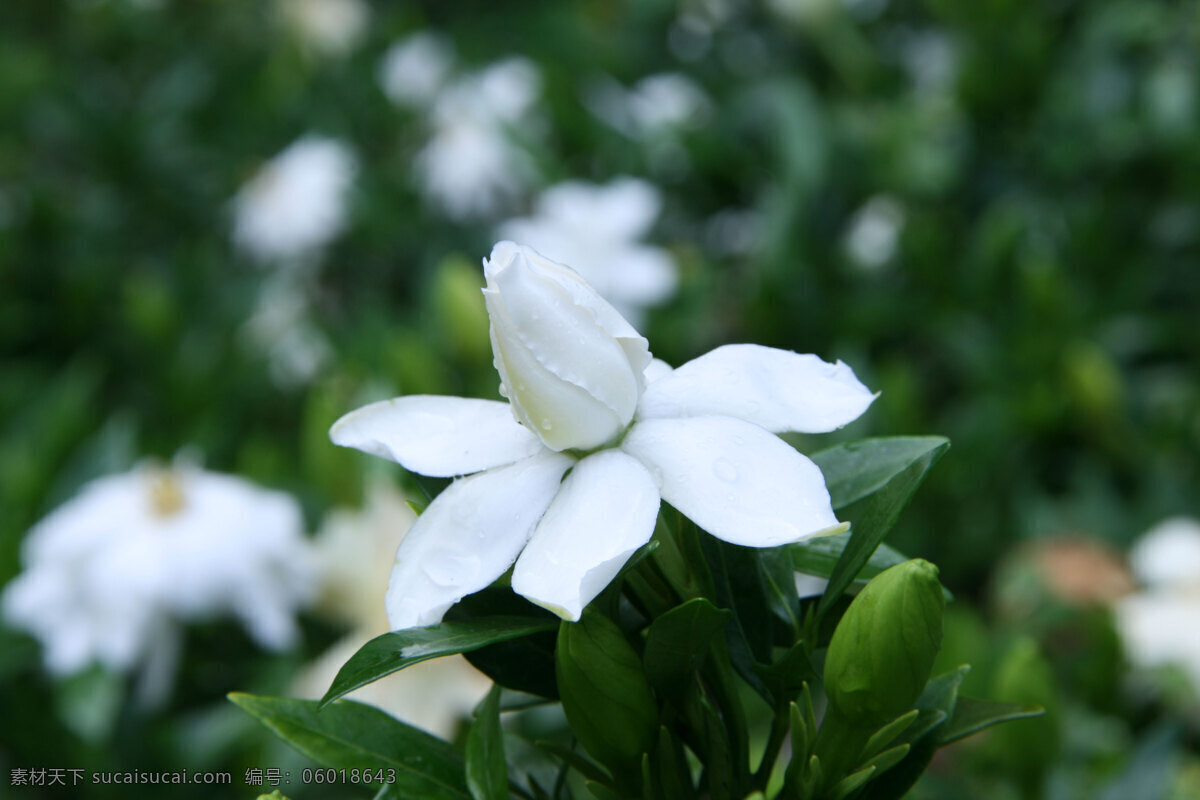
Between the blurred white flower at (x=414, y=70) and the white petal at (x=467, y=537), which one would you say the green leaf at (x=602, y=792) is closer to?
→ the white petal at (x=467, y=537)

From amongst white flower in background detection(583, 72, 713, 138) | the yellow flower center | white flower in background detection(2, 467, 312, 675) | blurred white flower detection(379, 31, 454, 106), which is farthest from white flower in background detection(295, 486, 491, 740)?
blurred white flower detection(379, 31, 454, 106)

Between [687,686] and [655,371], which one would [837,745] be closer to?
[687,686]

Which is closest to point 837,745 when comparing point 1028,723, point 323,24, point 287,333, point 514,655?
point 514,655

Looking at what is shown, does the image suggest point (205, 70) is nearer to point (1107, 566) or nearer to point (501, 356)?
point (1107, 566)

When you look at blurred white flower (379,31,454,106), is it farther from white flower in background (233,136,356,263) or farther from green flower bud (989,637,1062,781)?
green flower bud (989,637,1062,781)

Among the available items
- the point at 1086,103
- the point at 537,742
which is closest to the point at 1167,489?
the point at 1086,103

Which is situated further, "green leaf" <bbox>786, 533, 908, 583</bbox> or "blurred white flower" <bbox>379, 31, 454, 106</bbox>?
"blurred white flower" <bbox>379, 31, 454, 106</bbox>

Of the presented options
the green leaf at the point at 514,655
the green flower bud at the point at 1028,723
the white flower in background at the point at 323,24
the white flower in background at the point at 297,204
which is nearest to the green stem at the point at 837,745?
the green leaf at the point at 514,655
